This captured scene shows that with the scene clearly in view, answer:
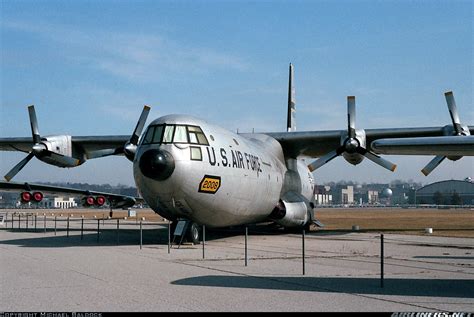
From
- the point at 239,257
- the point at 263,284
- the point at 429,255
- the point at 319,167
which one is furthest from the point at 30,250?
the point at 319,167

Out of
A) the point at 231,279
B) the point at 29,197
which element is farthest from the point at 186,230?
the point at 29,197

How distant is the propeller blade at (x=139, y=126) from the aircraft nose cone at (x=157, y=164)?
267 inches

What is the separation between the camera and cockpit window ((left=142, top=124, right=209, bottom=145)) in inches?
754

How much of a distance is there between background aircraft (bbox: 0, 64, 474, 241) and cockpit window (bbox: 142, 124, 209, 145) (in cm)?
4

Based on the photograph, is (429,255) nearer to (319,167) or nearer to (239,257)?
(239,257)

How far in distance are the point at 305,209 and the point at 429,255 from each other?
A: 11665 millimetres

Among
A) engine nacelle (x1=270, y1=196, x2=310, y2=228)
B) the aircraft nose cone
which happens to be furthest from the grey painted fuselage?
engine nacelle (x1=270, y1=196, x2=310, y2=228)

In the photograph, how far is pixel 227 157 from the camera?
68.8 ft

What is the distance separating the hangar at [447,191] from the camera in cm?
17338

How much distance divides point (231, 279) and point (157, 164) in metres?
7.52

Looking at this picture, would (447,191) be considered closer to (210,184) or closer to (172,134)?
(210,184)

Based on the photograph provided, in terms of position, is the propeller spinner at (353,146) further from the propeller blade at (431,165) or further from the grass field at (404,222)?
the grass field at (404,222)

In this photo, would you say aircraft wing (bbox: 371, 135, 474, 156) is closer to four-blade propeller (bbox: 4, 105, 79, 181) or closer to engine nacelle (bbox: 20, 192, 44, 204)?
four-blade propeller (bbox: 4, 105, 79, 181)

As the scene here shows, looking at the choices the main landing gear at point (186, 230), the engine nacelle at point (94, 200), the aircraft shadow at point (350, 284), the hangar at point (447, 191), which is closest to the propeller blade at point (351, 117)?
the main landing gear at point (186, 230)
